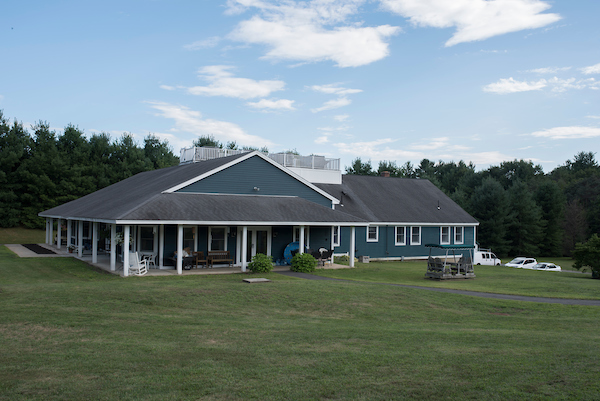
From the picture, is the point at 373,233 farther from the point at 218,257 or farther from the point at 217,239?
the point at 218,257

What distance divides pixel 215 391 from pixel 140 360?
1902 millimetres

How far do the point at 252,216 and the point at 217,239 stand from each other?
2.97 meters

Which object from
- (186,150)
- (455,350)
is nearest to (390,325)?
(455,350)

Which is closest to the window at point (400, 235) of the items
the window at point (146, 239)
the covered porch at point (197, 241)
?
the covered porch at point (197, 241)

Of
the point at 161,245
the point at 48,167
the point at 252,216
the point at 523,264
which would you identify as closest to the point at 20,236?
the point at 48,167

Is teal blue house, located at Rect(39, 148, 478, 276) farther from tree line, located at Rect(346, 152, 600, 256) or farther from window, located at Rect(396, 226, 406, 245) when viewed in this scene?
tree line, located at Rect(346, 152, 600, 256)

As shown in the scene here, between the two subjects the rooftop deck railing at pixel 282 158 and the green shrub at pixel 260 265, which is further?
the rooftop deck railing at pixel 282 158

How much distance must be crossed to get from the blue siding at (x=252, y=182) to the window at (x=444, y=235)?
44.5 ft

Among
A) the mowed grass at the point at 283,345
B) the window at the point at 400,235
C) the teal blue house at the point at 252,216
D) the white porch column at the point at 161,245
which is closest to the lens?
the mowed grass at the point at 283,345

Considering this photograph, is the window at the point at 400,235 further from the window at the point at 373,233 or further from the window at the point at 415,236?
the window at the point at 373,233

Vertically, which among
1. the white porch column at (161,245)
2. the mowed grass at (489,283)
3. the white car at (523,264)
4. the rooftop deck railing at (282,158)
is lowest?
the white car at (523,264)

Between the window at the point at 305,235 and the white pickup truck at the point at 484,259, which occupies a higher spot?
the window at the point at 305,235

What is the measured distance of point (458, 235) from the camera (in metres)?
37.0

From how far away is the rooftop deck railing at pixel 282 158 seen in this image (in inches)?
1291
